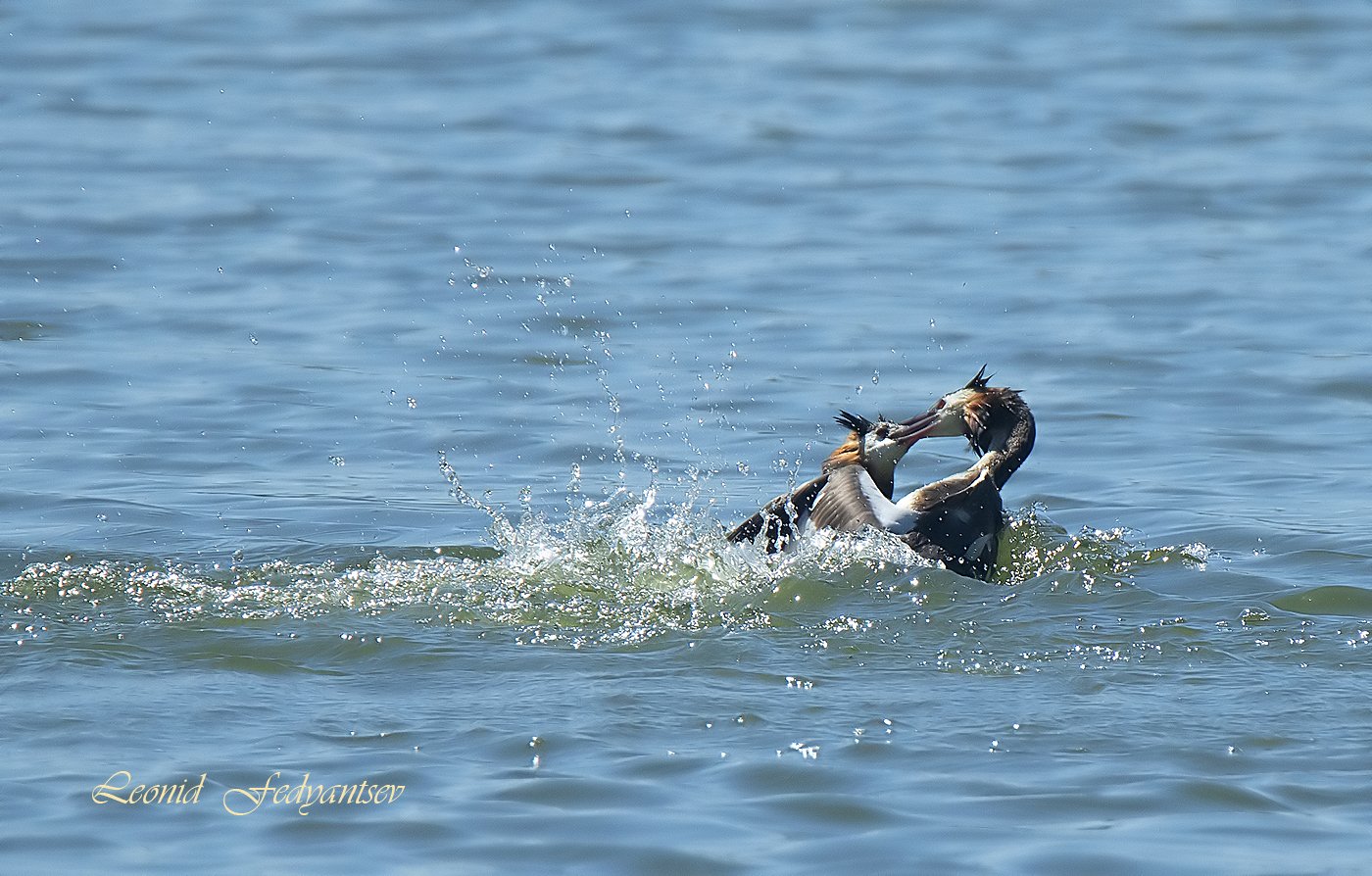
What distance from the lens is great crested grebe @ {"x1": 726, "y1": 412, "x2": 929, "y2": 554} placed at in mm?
7375

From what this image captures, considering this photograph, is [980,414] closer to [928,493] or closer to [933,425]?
[933,425]

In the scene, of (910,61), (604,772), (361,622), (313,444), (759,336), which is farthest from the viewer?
(910,61)

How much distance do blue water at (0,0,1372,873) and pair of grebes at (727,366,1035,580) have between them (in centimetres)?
17

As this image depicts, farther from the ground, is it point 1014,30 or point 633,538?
point 1014,30

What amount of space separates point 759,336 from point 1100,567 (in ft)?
15.0

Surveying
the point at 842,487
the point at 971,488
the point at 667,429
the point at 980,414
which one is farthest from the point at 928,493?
the point at 667,429

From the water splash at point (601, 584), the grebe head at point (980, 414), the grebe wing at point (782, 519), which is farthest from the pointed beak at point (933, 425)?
the water splash at point (601, 584)

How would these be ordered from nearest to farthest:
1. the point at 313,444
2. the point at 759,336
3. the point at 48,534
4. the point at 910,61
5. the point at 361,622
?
the point at 361,622 → the point at 48,534 → the point at 313,444 → the point at 759,336 → the point at 910,61

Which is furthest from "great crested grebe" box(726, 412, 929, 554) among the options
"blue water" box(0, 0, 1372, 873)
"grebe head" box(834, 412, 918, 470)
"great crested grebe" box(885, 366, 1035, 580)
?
"blue water" box(0, 0, 1372, 873)

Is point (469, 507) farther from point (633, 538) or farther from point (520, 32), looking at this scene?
point (520, 32)

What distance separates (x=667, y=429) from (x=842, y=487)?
2947 millimetres

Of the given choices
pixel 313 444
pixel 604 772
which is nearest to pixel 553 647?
pixel 604 772

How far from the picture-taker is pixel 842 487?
Answer: 739cm

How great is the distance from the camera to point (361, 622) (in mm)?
6664
